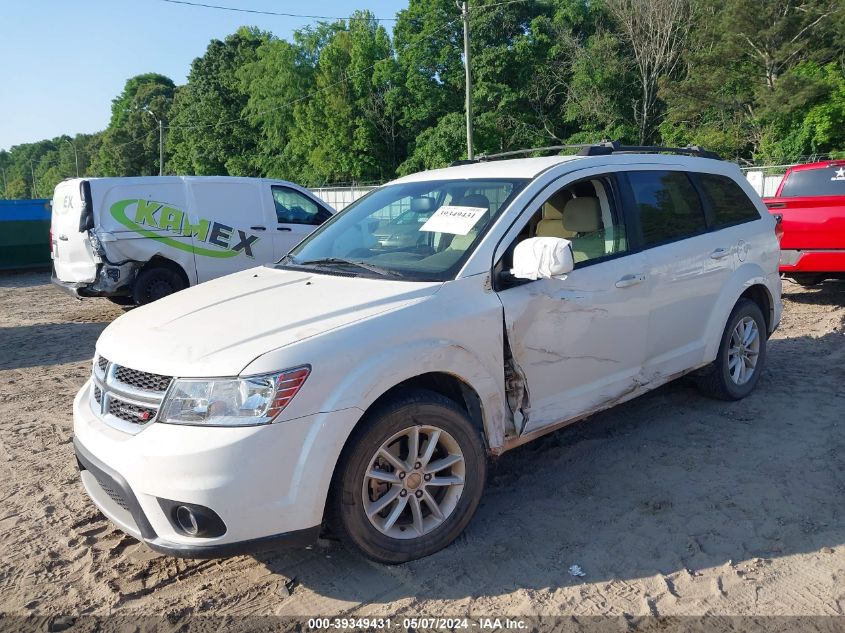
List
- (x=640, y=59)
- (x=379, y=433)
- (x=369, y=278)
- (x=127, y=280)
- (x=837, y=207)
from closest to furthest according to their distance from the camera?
(x=379, y=433), (x=369, y=278), (x=837, y=207), (x=127, y=280), (x=640, y=59)

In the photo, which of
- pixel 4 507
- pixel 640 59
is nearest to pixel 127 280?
pixel 4 507

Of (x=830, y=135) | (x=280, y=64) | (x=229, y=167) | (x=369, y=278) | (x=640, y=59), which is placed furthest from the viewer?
(x=229, y=167)

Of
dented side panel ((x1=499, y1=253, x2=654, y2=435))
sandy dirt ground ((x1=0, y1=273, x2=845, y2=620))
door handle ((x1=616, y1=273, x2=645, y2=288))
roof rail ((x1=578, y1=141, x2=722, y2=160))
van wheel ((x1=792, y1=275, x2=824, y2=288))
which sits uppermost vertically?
roof rail ((x1=578, y1=141, x2=722, y2=160))

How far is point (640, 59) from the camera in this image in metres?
39.1

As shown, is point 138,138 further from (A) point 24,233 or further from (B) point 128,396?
(B) point 128,396

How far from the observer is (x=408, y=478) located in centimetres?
308

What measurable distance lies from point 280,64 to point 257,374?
59.6 m

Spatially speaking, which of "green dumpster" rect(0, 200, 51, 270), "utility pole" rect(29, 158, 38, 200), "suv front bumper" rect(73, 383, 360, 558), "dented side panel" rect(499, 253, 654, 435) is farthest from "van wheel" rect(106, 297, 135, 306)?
"utility pole" rect(29, 158, 38, 200)

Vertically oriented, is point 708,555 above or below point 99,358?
below

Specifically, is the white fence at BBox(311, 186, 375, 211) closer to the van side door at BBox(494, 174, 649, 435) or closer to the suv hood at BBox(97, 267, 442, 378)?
the van side door at BBox(494, 174, 649, 435)

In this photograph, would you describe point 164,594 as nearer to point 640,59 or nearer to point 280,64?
point 640,59

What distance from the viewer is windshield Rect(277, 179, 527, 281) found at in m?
3.51

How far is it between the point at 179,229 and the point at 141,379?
7.33m

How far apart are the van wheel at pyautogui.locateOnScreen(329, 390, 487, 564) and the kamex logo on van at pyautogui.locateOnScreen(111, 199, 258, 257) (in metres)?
7.55
